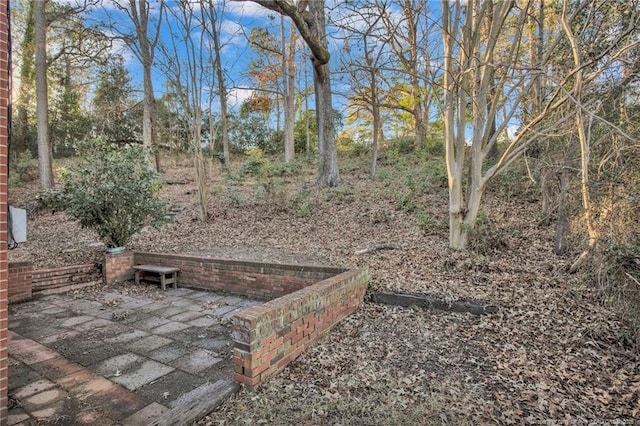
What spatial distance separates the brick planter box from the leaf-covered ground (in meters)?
0.18

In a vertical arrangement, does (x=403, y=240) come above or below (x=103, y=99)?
below

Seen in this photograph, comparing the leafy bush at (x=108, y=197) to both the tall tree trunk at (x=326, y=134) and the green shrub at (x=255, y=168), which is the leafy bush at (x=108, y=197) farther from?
the tall tree trunk at (x=326, y=134)

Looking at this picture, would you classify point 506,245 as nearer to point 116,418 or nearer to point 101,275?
point 116,418

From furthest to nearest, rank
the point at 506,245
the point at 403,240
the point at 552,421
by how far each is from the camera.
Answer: the point at 403,240
the point at 506,245
the point at 552,421

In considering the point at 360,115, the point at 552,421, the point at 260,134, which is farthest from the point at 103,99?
the point at 552,421

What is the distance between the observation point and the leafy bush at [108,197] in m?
6.43

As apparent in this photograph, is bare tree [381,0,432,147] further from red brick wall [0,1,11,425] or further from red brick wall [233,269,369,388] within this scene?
red brick wall [0,1,11,425]

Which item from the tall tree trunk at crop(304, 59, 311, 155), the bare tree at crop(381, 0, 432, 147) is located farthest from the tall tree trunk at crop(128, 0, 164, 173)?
the tall tree trunk at crop(304, 59, 311, 155)

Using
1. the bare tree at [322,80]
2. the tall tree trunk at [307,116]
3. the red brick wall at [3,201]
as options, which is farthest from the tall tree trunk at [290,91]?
the red brick wall at [3,201]

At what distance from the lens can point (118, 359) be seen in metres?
3.47

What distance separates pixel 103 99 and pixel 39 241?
11.0m

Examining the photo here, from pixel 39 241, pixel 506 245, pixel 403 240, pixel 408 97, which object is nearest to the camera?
pixel 506 245

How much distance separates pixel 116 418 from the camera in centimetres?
253

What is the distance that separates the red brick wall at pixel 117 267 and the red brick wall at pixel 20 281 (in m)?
1.09
